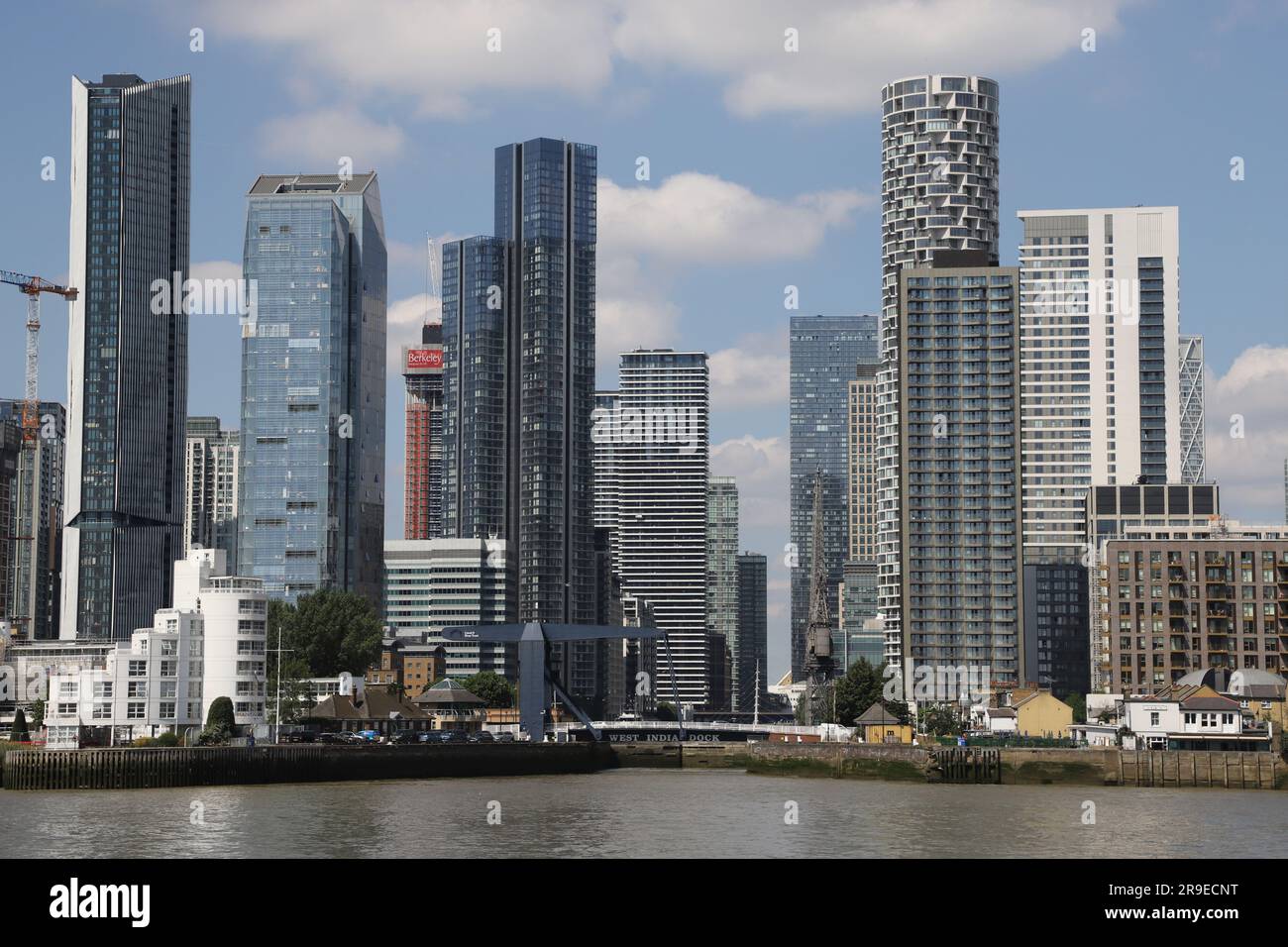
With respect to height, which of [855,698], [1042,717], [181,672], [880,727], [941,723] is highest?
[181,672]

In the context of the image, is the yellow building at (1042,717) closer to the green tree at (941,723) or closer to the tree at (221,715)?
the green tree at (941,723)

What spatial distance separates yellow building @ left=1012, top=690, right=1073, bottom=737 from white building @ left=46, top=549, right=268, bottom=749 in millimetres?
75518

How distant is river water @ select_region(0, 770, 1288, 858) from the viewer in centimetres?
7050

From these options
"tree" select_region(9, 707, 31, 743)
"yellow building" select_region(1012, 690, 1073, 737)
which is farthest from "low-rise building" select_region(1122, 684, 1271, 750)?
"tree" select_region(9, 707, 31, 743)

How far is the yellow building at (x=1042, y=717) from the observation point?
16938 cm

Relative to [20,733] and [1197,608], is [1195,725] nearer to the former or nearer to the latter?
[1197,608]

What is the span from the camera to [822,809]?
9750cm

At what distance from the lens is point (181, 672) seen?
13188 centimetres

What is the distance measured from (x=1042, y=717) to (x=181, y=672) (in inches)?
3288

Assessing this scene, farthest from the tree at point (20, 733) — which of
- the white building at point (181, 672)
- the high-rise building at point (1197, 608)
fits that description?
the high-rise building at point (1197, 608)

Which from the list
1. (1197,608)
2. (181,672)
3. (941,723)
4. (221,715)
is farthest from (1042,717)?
(181,672)

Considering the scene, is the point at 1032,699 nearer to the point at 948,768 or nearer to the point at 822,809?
the point at 948,768
